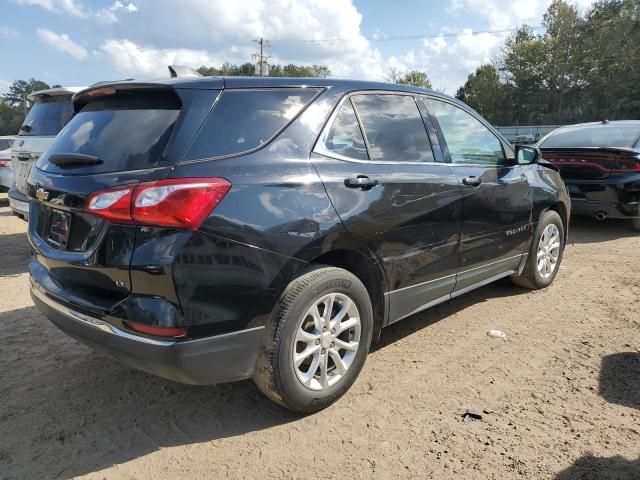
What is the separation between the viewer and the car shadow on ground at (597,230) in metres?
A: 7.29

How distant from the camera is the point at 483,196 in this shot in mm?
3891

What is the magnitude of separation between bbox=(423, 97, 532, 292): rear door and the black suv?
1.00 feet

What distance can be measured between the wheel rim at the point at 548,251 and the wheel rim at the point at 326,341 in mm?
2695

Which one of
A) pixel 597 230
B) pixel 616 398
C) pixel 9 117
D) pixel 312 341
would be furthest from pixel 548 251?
pixel 9 117

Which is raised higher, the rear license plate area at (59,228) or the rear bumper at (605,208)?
the rear license plate area at (59,228)

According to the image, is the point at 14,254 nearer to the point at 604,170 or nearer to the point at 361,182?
the point at 361,182

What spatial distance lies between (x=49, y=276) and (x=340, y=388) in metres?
1.73

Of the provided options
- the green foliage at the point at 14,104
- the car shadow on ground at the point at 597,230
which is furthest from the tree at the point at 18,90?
the car shadow on ground at the point at 597,230

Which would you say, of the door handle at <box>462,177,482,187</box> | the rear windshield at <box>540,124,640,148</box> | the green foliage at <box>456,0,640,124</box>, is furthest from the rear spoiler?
the green foliage at <box>456,0,640,124</box>

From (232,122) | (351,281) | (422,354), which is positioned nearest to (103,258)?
(232,122)

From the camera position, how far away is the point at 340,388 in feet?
9.53

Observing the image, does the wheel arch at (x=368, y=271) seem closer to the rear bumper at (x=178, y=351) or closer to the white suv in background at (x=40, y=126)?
the rear bumper at (x=178, y=351)

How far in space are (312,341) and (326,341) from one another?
0.33ft

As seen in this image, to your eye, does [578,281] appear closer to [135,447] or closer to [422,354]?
[422,354]
